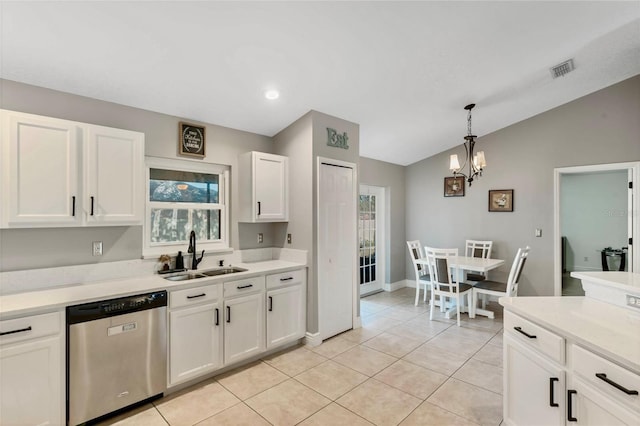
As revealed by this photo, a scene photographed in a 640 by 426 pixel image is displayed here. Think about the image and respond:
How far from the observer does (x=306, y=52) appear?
2.55 meters

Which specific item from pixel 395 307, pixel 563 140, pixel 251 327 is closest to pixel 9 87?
pixel 251 327

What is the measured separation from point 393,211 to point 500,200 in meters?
1.86

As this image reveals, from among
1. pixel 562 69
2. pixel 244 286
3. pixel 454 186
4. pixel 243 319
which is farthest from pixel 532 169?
pixel 243 319

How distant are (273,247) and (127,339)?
1997 millimetres

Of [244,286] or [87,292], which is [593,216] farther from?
[87,292]

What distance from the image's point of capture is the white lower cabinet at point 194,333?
2564mm

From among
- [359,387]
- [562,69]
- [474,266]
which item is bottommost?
[359,387]

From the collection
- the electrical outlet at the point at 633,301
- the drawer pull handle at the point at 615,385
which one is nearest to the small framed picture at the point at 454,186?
the electrical outlet at the point at 633,301


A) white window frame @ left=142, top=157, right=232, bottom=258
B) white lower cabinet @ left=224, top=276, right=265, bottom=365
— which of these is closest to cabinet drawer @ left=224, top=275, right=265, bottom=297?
white lower cabinet @ left=224, top=276, right=265, bottom=365

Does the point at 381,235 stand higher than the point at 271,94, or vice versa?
the point at 271,94

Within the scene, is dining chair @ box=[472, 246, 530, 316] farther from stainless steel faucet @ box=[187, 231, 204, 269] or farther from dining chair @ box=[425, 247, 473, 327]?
stainless steel faucet @ box=[187, 231, 204, 269]

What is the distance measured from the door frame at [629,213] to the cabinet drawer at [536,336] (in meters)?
3.56

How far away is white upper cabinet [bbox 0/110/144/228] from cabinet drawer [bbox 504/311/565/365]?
2940 millimetres

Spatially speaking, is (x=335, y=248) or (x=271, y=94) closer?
(x=271, y=94)
